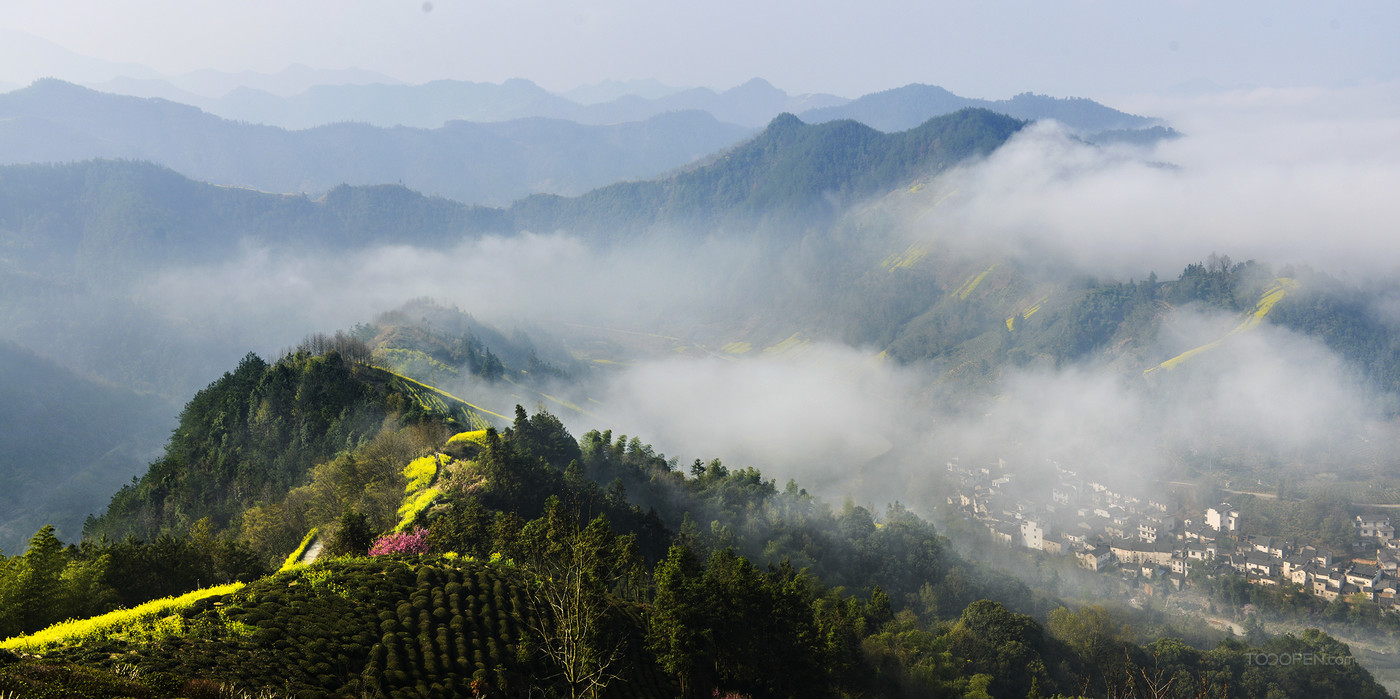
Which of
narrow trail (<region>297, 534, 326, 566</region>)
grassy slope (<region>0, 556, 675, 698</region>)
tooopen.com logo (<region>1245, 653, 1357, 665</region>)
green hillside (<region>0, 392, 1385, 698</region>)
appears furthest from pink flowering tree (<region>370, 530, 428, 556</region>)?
tooopen.com logo (<region>1245, 653, 1357, 665</region>)

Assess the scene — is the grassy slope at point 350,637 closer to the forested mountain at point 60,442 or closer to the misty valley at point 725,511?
the misty valley at point 725,511

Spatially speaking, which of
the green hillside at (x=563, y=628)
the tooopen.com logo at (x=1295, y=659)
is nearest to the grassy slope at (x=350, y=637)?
the green hillside at (x=563, y=628)

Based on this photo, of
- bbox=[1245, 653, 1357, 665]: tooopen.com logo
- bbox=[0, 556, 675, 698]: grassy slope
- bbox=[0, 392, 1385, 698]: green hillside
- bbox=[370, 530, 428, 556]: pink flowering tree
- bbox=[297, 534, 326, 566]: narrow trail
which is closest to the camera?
bbox=[0, 556, 675, 698]: grassy slope

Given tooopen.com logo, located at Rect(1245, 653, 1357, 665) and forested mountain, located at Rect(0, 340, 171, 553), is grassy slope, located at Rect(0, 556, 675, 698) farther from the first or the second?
forested mountain, located at Rect(0, 340, 171, 553)

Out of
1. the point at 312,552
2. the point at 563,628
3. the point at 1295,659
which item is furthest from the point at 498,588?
the point at 1295,659

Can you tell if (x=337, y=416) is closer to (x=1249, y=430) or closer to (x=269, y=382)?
(x=269, y=382)

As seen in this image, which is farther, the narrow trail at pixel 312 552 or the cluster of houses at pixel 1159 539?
the cluster of houses at pixel 1159 539
